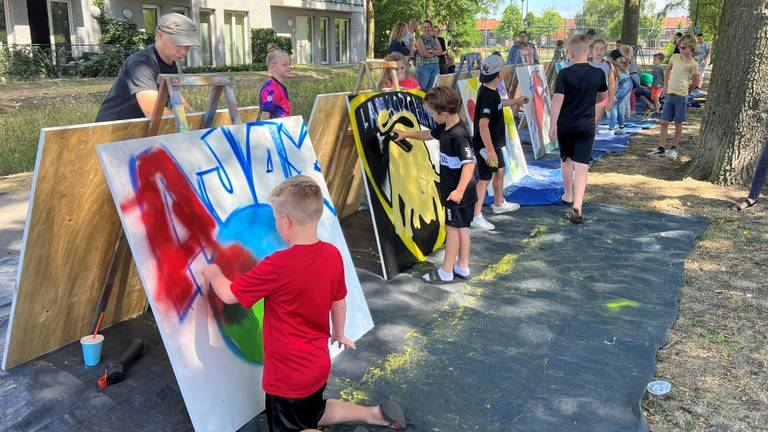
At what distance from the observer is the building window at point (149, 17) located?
23505 mm

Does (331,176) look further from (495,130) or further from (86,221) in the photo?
(86,221)

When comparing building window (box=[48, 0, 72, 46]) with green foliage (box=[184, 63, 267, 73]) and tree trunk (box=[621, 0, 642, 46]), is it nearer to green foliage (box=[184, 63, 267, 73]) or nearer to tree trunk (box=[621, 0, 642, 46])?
green foliage (box=[184, 63, 267, 73])

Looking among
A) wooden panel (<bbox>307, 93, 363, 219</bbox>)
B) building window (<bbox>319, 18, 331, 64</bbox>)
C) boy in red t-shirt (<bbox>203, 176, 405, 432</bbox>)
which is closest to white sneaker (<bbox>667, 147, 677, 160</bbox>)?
wooden panel (<bbox>307, 93, 363, 219</bbox>)

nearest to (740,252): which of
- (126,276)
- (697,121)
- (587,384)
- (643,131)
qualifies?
(587,384)

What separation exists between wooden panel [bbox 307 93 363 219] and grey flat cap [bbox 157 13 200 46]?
1006mm

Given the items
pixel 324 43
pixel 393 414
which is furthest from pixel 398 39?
pixel 324 43

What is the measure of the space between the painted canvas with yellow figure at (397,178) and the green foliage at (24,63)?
1742 centimetres

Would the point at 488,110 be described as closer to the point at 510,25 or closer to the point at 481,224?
the point at 481,224

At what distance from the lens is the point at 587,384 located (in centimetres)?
305

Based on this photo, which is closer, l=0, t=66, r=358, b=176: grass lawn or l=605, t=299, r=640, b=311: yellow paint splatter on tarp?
l=605, t=299, r=640, b=311: yellow paint splatter on tarp

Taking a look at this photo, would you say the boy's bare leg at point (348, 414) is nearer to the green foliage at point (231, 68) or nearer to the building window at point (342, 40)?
the green foliage at point (231, 68)

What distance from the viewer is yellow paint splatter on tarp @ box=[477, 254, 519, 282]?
14.8 feet

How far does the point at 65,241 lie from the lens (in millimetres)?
2914

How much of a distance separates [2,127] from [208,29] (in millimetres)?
18196
